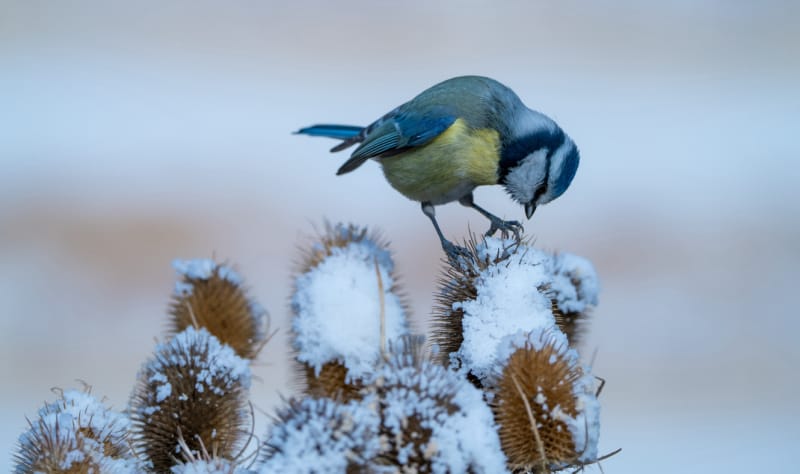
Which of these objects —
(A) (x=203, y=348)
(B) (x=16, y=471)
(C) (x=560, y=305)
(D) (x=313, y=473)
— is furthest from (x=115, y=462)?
(C) (x=560, y=305)

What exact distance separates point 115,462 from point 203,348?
0.27 metres

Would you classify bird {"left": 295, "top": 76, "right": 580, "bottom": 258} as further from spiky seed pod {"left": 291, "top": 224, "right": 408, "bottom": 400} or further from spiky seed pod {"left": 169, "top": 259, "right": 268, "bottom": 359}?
spiky seed pod {"left": 291, "top": 224, "right": 408, "bottom": 400}

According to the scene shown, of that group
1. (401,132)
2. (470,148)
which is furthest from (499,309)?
→ (401,132)

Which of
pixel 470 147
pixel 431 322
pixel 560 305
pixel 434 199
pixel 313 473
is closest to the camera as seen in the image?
pixel 313 473

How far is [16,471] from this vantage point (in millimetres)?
1133

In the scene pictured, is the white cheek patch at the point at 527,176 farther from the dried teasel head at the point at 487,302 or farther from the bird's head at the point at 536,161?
the dried teasel head at the point at 487,302

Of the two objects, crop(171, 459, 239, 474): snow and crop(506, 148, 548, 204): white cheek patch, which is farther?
crop(506, 148, 548, 204): white cheek patch

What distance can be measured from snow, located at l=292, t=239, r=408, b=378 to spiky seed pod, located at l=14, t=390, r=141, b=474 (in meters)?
0.31

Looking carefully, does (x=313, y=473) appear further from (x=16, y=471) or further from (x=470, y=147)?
(x=470, y=147)

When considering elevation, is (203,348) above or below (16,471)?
above

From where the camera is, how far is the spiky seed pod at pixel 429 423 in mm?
906

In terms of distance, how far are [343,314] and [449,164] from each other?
44.5 inches

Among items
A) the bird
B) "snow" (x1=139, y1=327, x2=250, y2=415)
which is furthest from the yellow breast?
"snow" (x1=139, y1=327, x2=250, y2=415)

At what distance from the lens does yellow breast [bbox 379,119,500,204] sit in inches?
86.4
